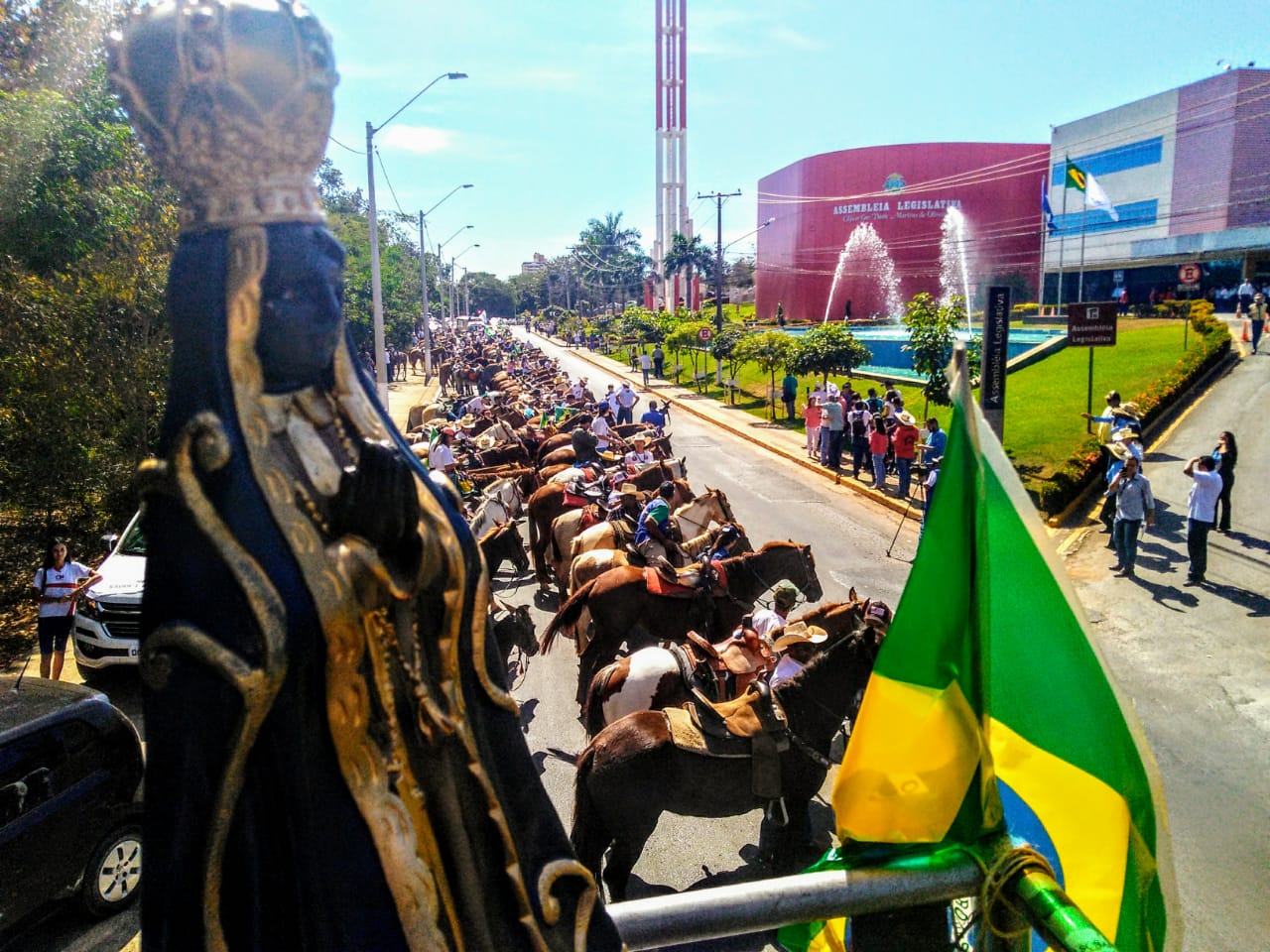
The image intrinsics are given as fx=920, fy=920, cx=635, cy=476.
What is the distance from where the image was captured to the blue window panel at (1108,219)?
51.0 metres

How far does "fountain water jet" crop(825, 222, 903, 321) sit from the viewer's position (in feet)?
198

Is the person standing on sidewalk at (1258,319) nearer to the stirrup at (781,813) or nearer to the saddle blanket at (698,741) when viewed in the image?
the stirrup at (781,813)

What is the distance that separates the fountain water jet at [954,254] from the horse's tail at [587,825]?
57.7 m

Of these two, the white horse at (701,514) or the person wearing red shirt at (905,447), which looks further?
the person wearing red shirt at (905,447)

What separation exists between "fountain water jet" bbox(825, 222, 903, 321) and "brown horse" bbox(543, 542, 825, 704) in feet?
175

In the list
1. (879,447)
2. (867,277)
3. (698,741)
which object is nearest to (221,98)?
(698,741)

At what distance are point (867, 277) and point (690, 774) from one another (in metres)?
59.0

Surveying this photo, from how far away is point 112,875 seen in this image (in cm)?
594

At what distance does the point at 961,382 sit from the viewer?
2.18 meters

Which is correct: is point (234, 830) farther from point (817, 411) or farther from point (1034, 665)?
point (817, 411)

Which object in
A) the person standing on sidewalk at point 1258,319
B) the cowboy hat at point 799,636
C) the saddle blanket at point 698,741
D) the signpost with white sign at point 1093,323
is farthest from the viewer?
the person standing on sidewalk at point 1258,319

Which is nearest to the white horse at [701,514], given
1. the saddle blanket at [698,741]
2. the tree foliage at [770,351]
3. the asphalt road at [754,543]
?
the asphalt road at [754,543]

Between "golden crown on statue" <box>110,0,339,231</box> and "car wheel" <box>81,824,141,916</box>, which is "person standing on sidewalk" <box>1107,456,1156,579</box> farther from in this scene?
"golden crown on statue" <box>110,0,339,231</box>

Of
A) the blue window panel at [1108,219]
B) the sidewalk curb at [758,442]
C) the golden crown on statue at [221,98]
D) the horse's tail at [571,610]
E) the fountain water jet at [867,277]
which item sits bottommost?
the sidewalk curb at [758,442]
